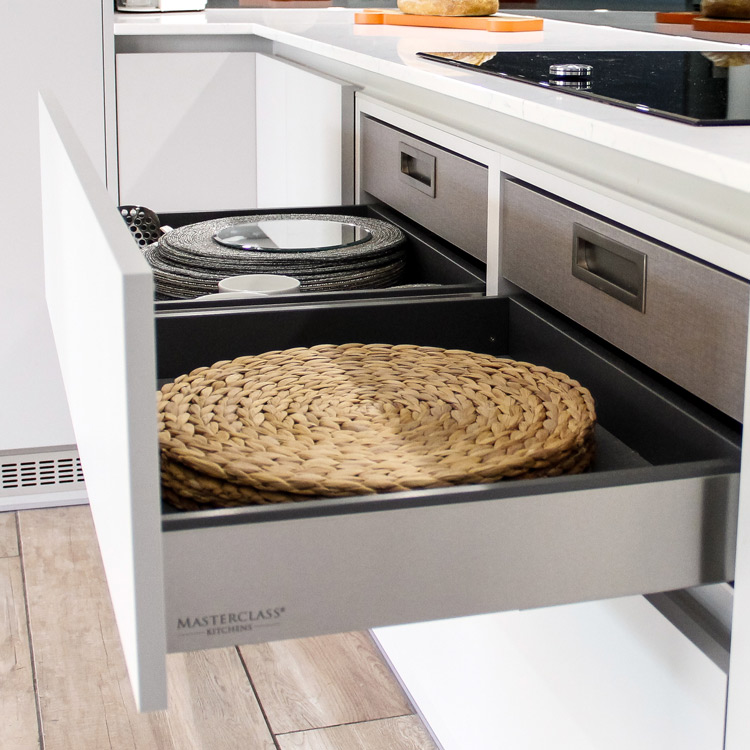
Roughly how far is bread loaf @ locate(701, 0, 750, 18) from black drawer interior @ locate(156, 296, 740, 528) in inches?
34.4

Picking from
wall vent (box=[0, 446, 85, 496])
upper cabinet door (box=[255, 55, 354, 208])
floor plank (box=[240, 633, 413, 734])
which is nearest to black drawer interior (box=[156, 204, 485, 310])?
upper cabinet door (box=[255, 55, 354, 208])

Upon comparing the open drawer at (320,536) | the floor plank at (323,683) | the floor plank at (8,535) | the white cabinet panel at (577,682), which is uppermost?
the open drawer at (320,536)

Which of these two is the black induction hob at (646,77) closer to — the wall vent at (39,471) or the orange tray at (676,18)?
the orange tray at (676,18)

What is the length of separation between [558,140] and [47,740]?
42.1 inches

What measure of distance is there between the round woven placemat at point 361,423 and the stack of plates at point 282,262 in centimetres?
26

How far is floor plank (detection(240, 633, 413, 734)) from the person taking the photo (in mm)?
1564

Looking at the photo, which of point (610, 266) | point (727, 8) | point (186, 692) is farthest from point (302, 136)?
point (610, 266)

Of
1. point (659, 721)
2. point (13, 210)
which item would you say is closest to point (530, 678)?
point (659, 721)

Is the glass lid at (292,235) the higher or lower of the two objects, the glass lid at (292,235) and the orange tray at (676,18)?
the lower

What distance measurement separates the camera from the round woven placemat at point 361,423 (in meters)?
0.75

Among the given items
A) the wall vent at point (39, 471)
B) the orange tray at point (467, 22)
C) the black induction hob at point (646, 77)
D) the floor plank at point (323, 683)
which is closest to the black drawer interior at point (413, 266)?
the black induction hob at point (646, 77)

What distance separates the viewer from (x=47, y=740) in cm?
149

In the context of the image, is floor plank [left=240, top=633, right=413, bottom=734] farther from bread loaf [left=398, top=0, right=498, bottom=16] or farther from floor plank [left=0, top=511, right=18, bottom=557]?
bread loaf [left=398, top=0, right=498, bottom=16]

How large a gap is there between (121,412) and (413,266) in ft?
3.15
